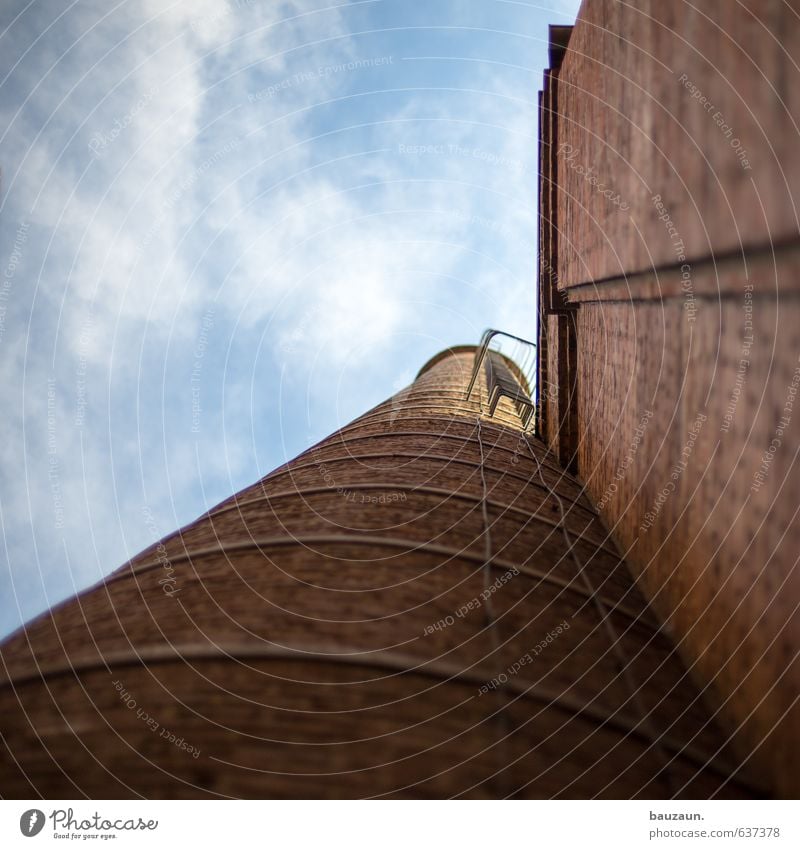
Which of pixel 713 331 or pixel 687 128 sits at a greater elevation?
pixel 687 128

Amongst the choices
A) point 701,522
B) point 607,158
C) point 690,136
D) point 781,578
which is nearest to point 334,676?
point 781,578

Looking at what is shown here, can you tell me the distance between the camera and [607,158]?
317 cm

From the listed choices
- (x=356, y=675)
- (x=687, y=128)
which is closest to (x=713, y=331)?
(x=687, y=128)

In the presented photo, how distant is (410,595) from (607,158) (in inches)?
103

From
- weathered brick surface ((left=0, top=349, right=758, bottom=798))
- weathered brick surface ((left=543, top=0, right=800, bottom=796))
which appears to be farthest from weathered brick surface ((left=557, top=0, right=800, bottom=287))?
weathered brick surface ((left=0, top=349, right=758, bottom=798))

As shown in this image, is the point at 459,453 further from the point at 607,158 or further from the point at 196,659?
the point at 196,659
